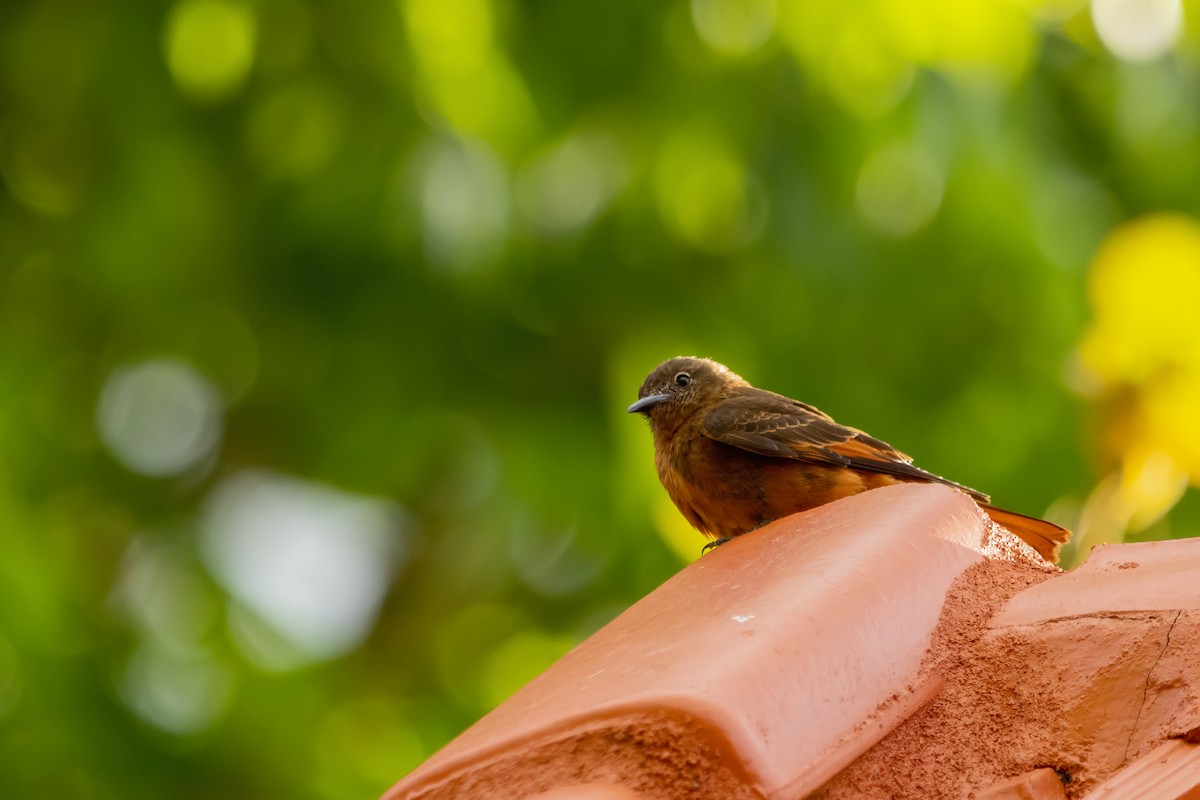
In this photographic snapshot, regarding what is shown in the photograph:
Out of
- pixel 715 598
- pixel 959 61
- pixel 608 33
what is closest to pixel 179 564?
pixel 608 33

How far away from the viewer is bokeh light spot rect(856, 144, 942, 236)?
6082mm

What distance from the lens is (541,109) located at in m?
6.50

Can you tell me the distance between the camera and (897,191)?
6.32m

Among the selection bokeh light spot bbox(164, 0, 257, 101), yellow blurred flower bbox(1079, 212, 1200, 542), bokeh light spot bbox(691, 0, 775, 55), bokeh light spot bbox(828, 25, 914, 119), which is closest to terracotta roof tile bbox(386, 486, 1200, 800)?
yellow blurred flower bbox(1079, 212, 1200, 542)

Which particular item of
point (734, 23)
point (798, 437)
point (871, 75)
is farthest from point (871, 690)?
point (734, 23)

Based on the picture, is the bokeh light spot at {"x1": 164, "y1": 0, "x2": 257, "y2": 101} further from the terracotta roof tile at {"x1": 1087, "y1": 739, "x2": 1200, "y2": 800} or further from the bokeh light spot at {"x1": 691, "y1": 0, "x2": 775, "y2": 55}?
the terracotta roof tile at {"x1": 1087, "y1": 739, "x2": 1200, "y2": 800}

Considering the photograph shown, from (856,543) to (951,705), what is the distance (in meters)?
0.34

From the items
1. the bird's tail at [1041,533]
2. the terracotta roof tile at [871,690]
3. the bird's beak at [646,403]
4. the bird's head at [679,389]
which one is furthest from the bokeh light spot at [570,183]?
the terracotta roof tile at [871,690]

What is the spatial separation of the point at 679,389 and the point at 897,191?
1429 mm

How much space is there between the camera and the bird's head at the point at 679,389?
18.2ft

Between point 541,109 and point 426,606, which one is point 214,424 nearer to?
point 426,606

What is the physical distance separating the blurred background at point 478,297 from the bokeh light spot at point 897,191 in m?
0.02

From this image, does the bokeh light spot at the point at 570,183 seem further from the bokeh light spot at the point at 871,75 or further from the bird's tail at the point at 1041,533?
the bird's tail at the point at 1041,533

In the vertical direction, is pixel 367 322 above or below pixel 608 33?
below
